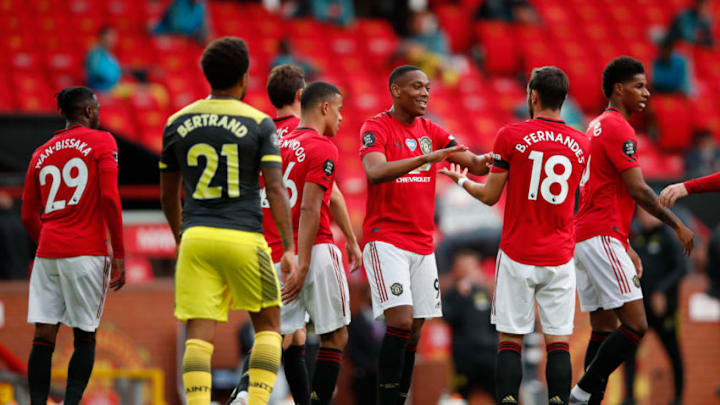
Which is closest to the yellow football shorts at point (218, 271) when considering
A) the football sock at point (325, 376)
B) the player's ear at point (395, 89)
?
Answer: the football sock at point (325, 376)

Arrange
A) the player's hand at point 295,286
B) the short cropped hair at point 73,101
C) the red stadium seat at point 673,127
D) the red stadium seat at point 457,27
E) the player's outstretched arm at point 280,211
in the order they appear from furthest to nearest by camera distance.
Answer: the red stadium seat at point 457,27
the red stadium seat at point 673,127
the short cropped hair at point 73,101
the player's hand at point 295,286
the player's outstretched arm at point 280,211

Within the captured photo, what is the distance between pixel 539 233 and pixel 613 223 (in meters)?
0.84

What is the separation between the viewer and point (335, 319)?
23.6 feet

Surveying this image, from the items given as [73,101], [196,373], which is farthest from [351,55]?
[196,373]

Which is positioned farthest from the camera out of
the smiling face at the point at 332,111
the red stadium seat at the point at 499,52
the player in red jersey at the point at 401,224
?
the red stadium seat at the point at 499,52

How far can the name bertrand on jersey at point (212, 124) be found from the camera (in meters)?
5.86

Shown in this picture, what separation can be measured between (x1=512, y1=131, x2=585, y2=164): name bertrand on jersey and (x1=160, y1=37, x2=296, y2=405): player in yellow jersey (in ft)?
6.47

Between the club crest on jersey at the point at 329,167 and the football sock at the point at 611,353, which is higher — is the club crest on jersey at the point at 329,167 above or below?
above

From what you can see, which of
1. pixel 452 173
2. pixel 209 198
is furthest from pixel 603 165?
pixel 209 198

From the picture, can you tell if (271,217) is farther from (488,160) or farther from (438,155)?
(488,160)

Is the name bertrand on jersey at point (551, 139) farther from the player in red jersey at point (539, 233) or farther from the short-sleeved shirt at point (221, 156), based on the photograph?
the short-sleeved shirt at point (221, 156)

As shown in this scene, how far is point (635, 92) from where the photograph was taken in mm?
7668

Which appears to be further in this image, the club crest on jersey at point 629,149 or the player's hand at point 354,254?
the player's hand at point 354,254

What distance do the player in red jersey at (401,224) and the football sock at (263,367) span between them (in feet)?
4.20
